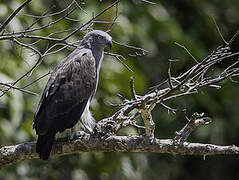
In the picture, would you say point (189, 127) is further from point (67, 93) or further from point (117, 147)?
point (67, 93)

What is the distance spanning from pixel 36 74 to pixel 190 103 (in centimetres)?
250

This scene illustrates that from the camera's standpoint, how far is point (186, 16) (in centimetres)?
928

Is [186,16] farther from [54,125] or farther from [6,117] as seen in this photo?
[54,125]

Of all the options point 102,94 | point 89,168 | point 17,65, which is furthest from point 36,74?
point 89,168

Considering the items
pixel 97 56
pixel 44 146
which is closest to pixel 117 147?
pixel 44 146

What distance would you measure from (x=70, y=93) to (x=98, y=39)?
63 cm

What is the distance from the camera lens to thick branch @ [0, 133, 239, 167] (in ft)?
13.0

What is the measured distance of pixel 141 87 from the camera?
6965 mm

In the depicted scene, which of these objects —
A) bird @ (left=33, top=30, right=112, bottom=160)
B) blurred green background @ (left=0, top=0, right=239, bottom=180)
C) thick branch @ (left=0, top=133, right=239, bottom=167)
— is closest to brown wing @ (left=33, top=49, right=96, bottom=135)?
bird @ (left=33, top=30, right=112, bottom=160)

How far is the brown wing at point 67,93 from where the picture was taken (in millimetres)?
4609

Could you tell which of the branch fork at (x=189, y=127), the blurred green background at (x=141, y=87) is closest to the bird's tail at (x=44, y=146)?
the branch fork at (x=189, y=127)

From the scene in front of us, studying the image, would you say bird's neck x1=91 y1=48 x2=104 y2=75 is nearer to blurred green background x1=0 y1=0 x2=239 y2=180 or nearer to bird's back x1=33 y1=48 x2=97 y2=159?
bird's back x1=33 y1=48 x2=97 y2=159

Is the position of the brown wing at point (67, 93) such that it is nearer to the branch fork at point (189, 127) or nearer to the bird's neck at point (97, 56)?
the bird's neck at point (97, 56)

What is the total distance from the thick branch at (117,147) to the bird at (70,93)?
11 centimetres
